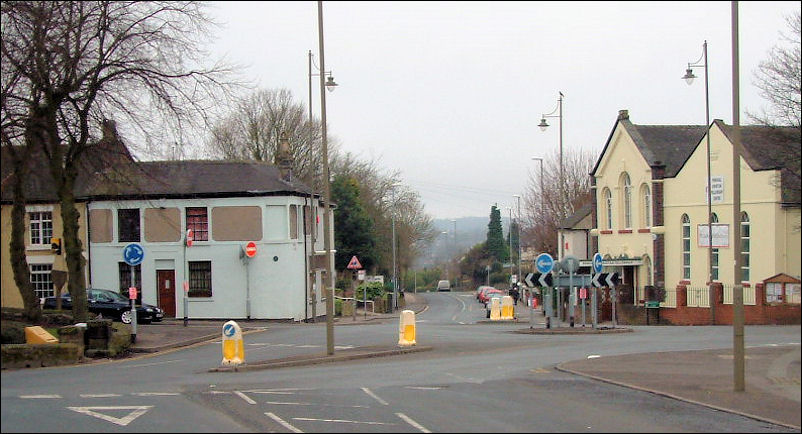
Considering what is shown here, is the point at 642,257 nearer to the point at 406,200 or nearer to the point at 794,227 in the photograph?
the point at 794,227

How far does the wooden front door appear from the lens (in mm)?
43750

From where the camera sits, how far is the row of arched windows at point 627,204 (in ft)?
156

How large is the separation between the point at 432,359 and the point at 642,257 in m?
28.2

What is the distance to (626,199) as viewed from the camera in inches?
1939

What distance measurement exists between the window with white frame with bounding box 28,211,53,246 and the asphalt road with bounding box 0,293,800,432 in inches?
915

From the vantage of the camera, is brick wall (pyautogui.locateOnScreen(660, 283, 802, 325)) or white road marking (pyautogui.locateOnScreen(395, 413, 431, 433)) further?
brick wall (pyautogui.locateOnScreen(660, 283, 802, 325))

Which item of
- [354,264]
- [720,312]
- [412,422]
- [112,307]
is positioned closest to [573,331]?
[720,312]

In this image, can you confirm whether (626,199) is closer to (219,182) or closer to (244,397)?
(219,182)

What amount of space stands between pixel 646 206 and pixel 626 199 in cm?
160

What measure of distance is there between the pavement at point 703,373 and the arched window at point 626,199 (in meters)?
27.0

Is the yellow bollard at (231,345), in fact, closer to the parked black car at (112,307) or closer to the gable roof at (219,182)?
the parked black car at (112,307)

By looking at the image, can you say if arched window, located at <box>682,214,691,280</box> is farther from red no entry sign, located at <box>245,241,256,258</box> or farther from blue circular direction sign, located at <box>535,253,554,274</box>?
red no entry sign, located at <box>245,241,256,258</box>

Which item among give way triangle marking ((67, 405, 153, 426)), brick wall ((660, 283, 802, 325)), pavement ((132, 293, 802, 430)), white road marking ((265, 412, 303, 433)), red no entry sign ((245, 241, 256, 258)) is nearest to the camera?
white road marking ((265, 412, 303, 433))

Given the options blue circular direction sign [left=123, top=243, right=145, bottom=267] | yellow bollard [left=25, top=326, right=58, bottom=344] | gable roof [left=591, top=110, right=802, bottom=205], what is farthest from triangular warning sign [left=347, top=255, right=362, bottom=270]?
yellow bollard [left=25, top=326, right=58, bottom=344]
